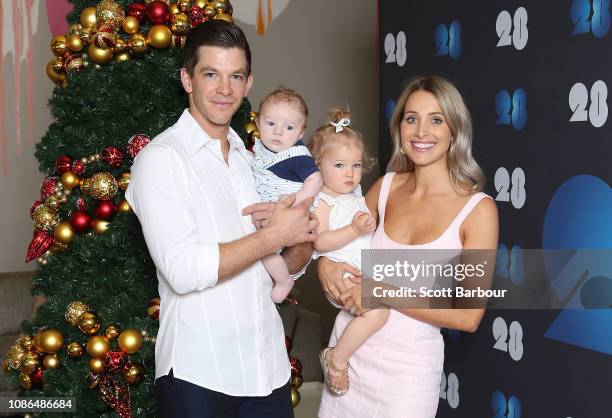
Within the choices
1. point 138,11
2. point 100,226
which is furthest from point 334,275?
point 138,11

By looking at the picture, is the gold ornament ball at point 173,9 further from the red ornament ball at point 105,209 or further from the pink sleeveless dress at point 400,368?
the pink sleeveless dress at point 400,368

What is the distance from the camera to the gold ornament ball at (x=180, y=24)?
2525 mm

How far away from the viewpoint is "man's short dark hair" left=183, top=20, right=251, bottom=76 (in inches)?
82.9

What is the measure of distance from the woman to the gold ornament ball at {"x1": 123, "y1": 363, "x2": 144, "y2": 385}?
0.63m

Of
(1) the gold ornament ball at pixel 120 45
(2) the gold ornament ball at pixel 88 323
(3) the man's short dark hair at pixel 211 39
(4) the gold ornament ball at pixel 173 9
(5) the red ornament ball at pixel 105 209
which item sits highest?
(4) the gold ornament ball at pixel 173 9

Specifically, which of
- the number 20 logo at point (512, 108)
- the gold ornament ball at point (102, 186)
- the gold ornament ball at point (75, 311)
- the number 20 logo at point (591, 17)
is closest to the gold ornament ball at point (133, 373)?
the gold ornament ball at point (75, 311)

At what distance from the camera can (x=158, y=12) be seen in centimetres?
253

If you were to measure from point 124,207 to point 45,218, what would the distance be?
0.94 feet

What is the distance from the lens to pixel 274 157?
2289mm

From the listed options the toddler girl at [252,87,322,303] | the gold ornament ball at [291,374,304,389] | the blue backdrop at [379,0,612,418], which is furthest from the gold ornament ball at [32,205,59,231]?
the blue backdrop at [379,0,612,418]

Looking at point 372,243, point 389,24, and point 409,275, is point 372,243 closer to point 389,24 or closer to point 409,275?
point 409,275

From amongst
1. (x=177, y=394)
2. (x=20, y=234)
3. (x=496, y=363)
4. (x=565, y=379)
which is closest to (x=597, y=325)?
(x=565, y=379)

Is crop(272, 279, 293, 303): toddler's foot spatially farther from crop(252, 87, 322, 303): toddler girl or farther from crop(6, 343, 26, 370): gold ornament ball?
crop(6, 343, 26, 370): gold ornament ball

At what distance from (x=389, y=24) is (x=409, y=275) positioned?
6.91 ft
